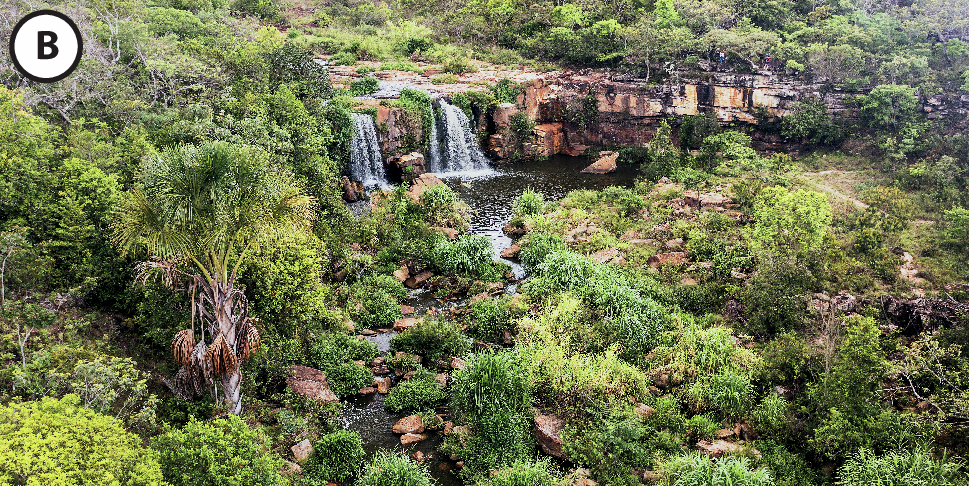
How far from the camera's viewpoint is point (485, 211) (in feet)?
102

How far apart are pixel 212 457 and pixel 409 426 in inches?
241

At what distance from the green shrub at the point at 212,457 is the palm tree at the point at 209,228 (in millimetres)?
2188

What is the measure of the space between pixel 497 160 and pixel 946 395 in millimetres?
27722

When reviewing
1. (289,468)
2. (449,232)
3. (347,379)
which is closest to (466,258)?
(449,232)

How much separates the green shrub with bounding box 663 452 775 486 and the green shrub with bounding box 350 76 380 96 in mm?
29883

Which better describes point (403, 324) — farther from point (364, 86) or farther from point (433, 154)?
point (364, 86)

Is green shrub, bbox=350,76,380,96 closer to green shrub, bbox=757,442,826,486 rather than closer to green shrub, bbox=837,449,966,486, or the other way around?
green shrub, bbox=757,442,826,486

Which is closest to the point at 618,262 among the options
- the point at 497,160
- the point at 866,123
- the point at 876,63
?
the point at 497,160

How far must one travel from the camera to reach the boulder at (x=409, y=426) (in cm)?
1644

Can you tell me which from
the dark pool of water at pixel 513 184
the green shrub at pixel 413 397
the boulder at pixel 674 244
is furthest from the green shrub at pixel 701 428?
the dark pool of water at pixel 513 184

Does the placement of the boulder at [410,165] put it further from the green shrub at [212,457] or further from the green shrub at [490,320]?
the green shrub at [212,457]

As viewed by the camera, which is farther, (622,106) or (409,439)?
(622,106)

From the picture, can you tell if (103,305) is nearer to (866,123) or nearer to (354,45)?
(354,45)

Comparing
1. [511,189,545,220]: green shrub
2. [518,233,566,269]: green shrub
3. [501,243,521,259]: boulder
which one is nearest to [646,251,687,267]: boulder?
[518,233,566,269]: green shrub
